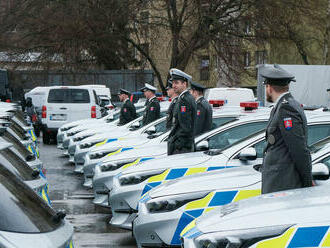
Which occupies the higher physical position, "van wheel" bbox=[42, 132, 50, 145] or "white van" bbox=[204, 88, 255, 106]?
"white van" bbox=[204, 88, 255, 106]

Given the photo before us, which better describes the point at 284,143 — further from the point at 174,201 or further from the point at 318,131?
the point at 318,131

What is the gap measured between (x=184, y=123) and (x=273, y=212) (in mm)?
4952

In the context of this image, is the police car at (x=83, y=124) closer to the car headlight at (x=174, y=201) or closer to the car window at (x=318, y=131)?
the car window at (x=318, y=131)

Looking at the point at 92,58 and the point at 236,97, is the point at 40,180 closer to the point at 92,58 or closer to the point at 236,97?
Result: the point at 236,97

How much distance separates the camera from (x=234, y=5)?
32062 millimetres

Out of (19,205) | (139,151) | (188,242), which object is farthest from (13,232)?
(139,151)

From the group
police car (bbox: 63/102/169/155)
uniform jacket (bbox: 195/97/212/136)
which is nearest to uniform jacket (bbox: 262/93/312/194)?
uniform jacket (bbox: 195/97/212/136)

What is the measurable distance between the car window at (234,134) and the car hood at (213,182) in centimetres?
162

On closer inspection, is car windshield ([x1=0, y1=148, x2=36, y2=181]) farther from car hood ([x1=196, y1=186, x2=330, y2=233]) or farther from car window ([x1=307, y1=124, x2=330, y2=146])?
car window ([x1=307, y1=124, x2=330, y2=146])

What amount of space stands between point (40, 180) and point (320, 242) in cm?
329

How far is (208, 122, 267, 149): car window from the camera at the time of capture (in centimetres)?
828

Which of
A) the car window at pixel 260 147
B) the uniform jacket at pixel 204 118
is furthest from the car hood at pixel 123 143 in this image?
the car window at pixel 260 147

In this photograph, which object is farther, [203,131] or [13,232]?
[203,131]

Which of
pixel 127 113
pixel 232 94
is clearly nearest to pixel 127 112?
pixel 127 113
